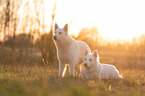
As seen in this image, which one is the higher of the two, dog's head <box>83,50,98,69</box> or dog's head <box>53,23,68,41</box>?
dog's head <box>53,23,68,41</box>

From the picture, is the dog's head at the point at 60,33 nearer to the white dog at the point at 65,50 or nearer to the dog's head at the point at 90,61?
the white dog at the point at 65,50

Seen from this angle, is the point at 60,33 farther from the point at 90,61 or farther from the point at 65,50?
the point at 90,61

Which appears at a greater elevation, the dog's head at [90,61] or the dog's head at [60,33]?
the dog's head at [60,33]

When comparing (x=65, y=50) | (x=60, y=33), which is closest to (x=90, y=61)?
(x=65, y=50)

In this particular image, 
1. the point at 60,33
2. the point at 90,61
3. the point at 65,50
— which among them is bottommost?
the point at 90,61

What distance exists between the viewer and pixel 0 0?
10.7 m

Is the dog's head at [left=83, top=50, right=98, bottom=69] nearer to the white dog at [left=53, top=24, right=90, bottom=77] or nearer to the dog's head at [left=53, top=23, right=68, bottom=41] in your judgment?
the white dog at [left=53, top=24, right=90, bottom=77]

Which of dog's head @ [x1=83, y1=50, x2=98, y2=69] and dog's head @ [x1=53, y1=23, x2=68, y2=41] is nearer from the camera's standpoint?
dog's head @ [x1=83, y1=50, x2=98, y2=69]

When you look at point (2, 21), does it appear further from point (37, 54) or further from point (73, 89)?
point (73, 89)

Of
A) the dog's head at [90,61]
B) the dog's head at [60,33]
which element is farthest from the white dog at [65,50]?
the dog's head at [90,61]

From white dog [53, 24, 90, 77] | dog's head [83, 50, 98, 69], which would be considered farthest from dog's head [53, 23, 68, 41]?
dog's head [83, 50, 98, 69]

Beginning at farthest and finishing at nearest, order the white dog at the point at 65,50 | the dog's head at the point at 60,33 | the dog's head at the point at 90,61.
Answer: the white dog at the point at 65,50
the dog's head at the point at 60,33
the dog's head at the point at 90,61

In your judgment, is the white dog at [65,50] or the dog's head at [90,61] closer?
the dog's head at [90,61]

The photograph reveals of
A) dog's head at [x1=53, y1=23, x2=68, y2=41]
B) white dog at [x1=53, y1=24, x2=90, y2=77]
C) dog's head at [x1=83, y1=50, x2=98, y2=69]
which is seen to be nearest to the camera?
dog's head at [x1=83, y1=50, x2=98, y2=69]
